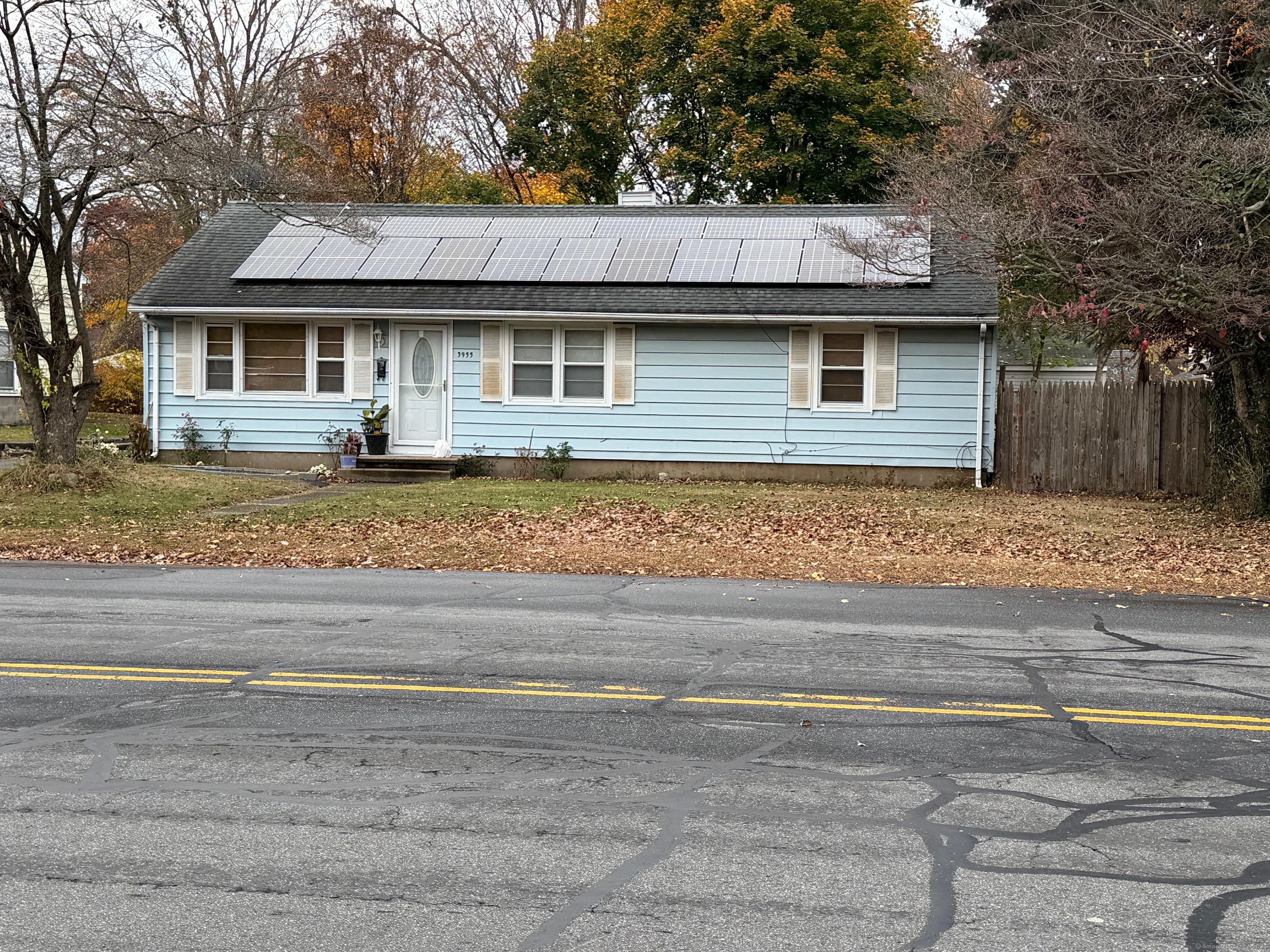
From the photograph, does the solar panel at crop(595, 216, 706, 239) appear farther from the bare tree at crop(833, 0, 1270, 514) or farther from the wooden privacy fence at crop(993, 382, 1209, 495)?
the wooden privacy fence at crop(993, 382, 1209, 495)

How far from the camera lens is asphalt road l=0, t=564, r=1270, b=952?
402 centimetres

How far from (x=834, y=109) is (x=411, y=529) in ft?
70.8

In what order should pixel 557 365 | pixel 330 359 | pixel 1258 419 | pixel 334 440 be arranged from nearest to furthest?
1. pixel 1258 419
2. pixel 557 365
3. pixel 334 440
4. pixel 330 359

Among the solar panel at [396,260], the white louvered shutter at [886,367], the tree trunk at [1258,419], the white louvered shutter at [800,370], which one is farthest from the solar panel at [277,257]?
the tree trunk at [1258,419]

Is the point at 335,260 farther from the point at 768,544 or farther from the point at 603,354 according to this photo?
the point at 768,544

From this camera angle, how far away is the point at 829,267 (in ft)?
72.7

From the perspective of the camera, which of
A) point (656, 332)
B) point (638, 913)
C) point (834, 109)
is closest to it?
point (638, 913)

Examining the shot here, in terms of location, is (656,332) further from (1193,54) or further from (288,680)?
(288,680)

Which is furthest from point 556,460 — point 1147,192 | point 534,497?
point 1147,192

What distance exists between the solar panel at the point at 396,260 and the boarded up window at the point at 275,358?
1.81m

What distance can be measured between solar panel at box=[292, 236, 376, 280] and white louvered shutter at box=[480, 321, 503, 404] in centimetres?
276

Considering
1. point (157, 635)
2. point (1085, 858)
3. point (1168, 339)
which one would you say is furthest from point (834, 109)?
point (1085, 858)

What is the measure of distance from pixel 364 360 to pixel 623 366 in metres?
4.77

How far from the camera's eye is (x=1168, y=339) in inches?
699
